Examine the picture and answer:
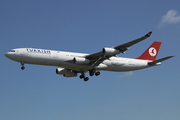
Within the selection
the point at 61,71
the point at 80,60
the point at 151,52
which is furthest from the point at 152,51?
→ the point at 61,71

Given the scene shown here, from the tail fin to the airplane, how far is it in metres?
1.68

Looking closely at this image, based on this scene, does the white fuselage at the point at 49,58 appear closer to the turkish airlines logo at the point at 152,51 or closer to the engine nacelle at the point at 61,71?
the engine nacelle at the point at 61,71

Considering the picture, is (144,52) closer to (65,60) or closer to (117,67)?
(117,67)

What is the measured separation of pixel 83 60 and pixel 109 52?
4.70 meters

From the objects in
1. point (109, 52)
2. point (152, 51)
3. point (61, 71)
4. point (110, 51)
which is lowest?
point (61, 71)

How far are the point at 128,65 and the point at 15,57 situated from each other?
1968 cm

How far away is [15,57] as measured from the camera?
3753 cm

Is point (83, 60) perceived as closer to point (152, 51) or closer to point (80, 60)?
point (80, 60)

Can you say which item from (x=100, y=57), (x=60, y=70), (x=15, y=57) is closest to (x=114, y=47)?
(x=100, y=57)

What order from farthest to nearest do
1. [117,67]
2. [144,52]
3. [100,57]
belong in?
[144,52] < [117,67] < [100,57]

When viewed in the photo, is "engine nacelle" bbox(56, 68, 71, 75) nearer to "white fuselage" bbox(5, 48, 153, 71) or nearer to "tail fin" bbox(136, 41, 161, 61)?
"white fuselage" bbox(5, 48, 153, 71)

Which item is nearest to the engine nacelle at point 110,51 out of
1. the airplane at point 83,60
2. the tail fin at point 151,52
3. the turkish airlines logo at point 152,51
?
the airplane at point 83,60

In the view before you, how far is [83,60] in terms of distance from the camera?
39.5 m

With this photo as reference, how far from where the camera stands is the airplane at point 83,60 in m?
37.5
